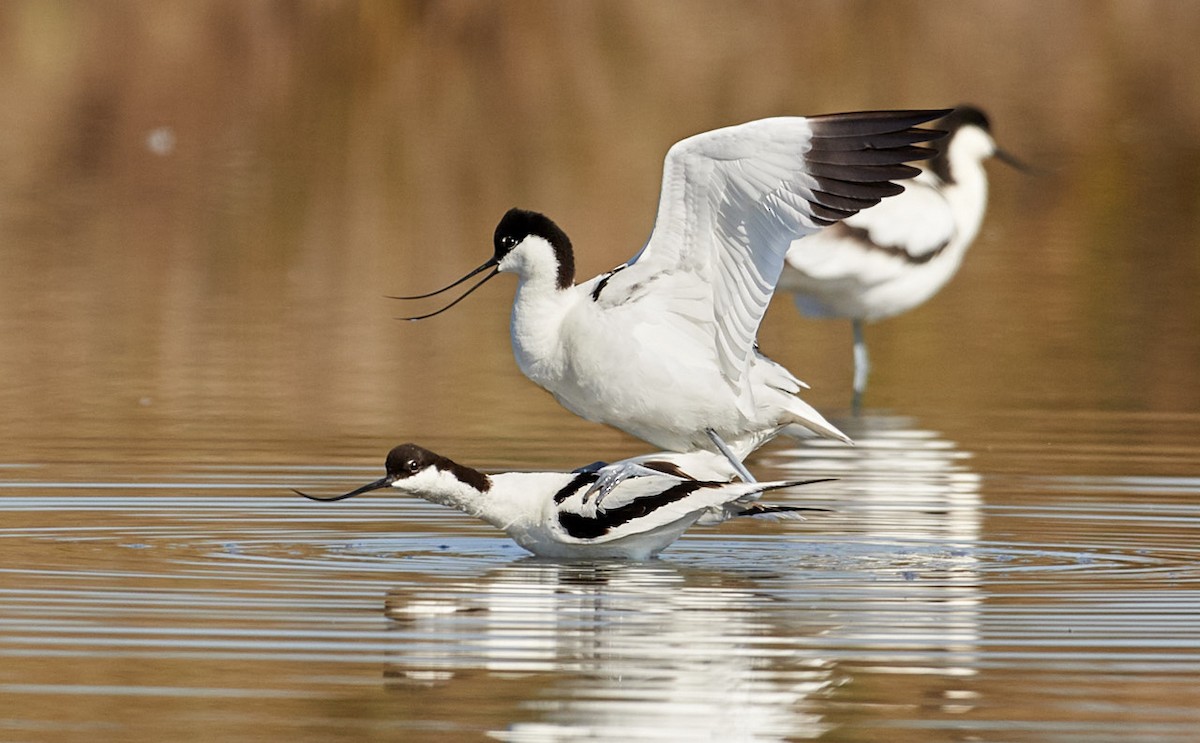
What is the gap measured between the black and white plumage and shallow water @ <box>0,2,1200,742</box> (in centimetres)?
15

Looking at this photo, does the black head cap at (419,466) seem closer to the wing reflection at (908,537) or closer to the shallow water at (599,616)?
the shallow water at (599,616)

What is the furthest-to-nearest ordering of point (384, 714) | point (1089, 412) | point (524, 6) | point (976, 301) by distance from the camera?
point (524, 6)
point (976, 301)
point (1089, 412)
point (384, 714)

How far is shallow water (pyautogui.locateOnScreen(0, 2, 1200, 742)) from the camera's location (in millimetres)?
6098

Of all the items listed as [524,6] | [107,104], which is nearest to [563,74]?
[524,6]

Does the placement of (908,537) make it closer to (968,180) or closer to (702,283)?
(702,283)

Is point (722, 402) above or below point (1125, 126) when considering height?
below

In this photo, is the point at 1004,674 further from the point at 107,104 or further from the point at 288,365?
the point at 107,104

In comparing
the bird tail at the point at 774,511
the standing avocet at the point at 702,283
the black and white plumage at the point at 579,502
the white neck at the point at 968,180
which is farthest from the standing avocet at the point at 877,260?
the black and white plumage at the point at 579,502

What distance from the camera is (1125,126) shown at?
104 feet

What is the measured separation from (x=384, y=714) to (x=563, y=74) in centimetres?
2750

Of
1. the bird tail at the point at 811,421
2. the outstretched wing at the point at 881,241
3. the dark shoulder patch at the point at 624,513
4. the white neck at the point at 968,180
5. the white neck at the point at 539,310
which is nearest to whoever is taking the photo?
the dark shoulder patch at the point at 624,513

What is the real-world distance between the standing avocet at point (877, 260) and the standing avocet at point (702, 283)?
4.61 metres

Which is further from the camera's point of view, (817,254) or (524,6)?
(524,6)

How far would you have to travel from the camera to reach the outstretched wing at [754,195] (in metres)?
8.33
